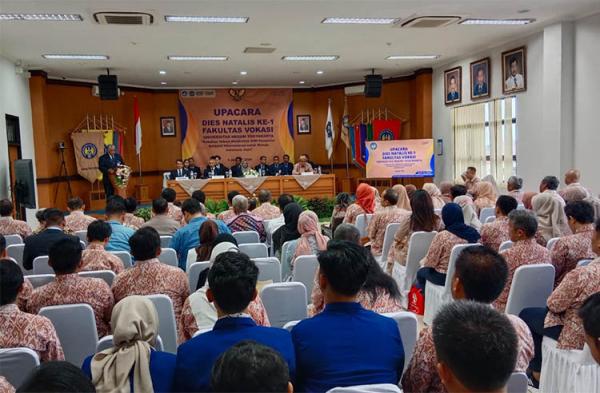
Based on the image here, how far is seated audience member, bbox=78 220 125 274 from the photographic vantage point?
150 inches

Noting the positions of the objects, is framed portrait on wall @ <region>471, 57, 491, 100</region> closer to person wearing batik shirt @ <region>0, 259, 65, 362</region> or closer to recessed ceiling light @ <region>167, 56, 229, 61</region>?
recessed ceiling light @ <region>167, 56, 229, 61</region>

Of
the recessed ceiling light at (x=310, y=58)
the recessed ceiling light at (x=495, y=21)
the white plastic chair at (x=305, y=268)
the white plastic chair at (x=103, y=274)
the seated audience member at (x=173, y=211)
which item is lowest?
the white plastic chair at (x=305, y=268)

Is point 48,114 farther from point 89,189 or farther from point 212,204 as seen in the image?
point 212,204

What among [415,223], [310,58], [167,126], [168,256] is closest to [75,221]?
[168,256]

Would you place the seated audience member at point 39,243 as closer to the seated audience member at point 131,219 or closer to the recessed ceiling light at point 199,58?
the seated audience member at point 131,219

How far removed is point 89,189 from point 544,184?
1158 centimetres

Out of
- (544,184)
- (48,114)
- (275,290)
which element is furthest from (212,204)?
(275,290)

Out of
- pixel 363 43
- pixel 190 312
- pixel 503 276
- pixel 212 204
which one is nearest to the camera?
pixel 503 276

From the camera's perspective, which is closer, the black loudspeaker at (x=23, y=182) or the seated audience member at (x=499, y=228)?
the seated audience member at (x=499, y=228)

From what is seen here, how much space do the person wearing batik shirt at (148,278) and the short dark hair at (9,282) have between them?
0.71m

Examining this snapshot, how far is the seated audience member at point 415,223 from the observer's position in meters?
4.93

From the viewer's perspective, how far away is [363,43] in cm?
970

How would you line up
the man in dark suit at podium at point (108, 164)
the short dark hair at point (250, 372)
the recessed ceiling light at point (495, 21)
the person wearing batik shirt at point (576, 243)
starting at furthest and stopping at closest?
the man in dark suit at podium at point (108, 164) < the recessed ceiling light at point (495, 21) < the person wearing batik shirt at point (576, 243) < the short dark hair at point (250, 372)

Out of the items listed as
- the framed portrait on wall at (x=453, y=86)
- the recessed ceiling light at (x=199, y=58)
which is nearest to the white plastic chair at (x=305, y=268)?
the recessed ceiling light at (x=199, y=58)
